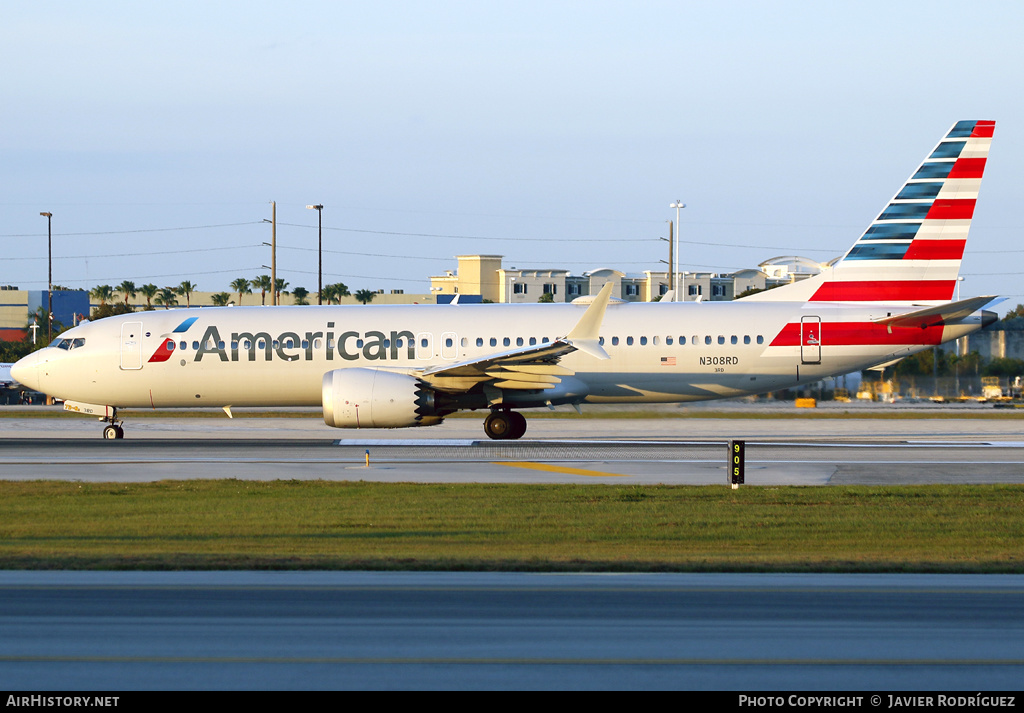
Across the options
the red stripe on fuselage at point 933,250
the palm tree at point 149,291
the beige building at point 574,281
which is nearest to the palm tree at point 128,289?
the palm tree at point 149,291

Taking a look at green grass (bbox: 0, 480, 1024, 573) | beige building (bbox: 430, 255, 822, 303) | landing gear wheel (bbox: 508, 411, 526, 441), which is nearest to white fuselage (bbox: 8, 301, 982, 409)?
landing gear wheel (bbox: 508, 411, 526, 441)

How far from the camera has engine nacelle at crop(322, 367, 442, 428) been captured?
26203mm

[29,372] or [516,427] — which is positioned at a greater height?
[29,372]

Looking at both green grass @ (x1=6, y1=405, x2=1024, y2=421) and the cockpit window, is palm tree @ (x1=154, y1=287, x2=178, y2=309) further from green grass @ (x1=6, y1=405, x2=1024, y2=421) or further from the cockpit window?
the cockpit window

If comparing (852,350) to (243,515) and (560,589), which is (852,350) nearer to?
(243,515)

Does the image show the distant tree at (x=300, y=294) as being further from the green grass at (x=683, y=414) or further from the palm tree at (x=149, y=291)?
the green grass at (x=683, y=414)

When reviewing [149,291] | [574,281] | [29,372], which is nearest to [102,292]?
[149,291]

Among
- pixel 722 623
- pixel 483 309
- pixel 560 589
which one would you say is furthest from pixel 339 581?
pixel 483 309

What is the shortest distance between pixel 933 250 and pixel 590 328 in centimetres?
1023

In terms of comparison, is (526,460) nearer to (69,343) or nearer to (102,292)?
(69,343)

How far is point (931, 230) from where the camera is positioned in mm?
29094

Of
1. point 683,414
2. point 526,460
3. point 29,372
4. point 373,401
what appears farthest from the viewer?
point 683,414

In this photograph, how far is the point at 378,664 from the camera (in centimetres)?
676
